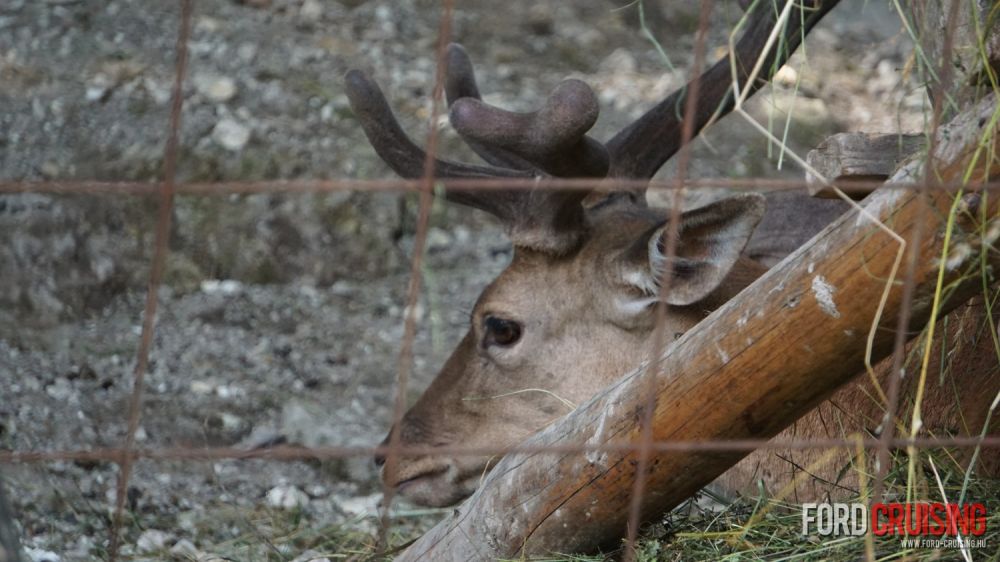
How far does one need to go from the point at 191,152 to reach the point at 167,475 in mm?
2413

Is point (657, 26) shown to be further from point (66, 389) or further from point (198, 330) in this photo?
point (66, 389)

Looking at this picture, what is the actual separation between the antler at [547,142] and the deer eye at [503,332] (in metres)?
0.23

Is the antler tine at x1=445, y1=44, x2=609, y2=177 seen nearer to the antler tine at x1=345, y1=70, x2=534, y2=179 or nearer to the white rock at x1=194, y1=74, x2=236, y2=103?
the antler tine at x1=345, y1=70, x2=534, y2=179

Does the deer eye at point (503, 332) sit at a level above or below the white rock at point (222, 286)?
A: above

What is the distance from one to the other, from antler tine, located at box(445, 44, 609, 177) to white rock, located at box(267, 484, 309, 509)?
1.43 m

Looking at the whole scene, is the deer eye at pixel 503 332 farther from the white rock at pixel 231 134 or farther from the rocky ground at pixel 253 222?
the white rock at pixel 231 134

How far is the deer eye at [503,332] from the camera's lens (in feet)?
12.4

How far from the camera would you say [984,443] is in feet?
7.02

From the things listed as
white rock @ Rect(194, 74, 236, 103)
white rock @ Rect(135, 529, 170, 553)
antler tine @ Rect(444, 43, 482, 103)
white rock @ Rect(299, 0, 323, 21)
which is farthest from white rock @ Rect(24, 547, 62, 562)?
white rock @ Rect(299, 0, 323, 21)

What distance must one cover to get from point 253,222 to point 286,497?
230 centimetres

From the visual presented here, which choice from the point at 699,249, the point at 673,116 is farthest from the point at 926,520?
the point at 673,116

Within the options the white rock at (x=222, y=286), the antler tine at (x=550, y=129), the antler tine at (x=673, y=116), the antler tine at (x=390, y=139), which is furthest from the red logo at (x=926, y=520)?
the white rock at (x=222, y=286)

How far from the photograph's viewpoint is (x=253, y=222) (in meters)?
6.34

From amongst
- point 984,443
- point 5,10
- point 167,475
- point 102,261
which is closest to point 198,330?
point 102,261
